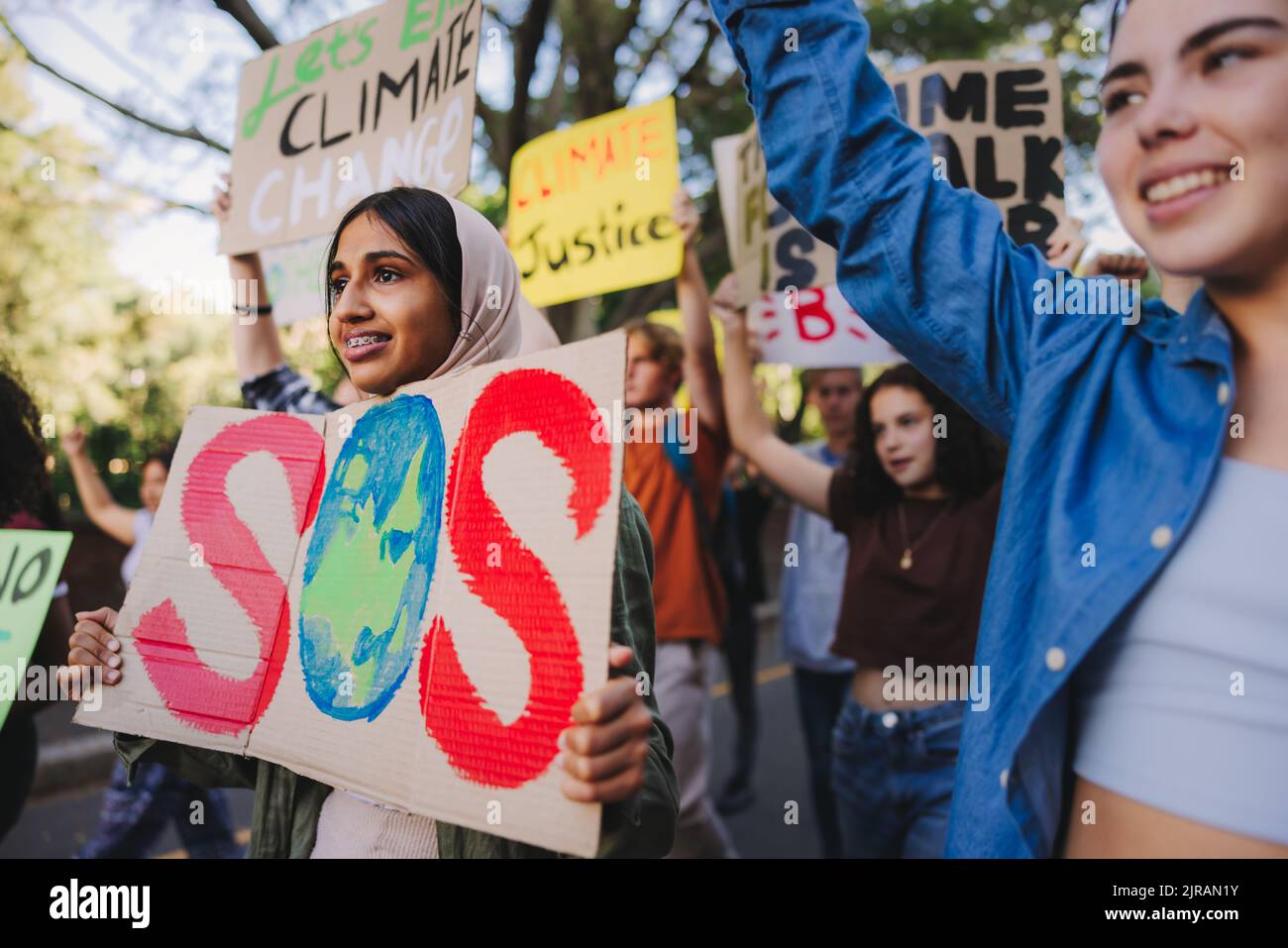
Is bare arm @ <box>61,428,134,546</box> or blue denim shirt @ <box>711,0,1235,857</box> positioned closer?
blue denim shirt @ <box>711,0,1235,857</box>

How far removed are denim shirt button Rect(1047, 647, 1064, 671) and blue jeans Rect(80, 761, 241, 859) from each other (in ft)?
8.69

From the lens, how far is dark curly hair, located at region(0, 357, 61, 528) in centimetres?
215

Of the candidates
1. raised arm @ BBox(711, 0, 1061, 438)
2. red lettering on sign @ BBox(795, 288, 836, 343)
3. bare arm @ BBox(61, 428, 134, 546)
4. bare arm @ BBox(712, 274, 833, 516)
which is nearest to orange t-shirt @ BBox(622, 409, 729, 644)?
bare arm @ BBox(712, 274, 833, 516)

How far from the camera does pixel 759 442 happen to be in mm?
2605

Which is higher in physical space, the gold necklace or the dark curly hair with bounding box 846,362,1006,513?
the dark curly hair with bounding box 846,362,1006,513

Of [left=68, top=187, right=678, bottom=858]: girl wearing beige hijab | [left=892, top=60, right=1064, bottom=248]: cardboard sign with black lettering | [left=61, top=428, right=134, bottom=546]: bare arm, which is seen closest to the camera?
[left=68, top=187, right=678, bottom=858]: girl wearing beige hijab

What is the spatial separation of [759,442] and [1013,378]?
1473 millimetres

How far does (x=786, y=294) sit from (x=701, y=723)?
156cm

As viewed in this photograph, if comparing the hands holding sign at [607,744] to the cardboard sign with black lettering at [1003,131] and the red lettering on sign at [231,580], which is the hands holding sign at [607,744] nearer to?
the red lettering on sign at [231,580]

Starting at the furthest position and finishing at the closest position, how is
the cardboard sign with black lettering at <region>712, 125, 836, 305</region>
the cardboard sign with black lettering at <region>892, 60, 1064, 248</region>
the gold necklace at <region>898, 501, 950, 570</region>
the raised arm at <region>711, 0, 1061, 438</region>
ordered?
1. the cardboard sign with black lettering at <region>712, 125, 836, 305</region>
2. the cardboard sign with black lettering at <region>892, 60, 1064, 248</region>
3. the gold necklace at <region>898, 501, 950, 570</region>
4. the raised arm at <region>711, 0, 1061, 438</region>

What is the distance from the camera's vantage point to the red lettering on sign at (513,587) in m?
1.03

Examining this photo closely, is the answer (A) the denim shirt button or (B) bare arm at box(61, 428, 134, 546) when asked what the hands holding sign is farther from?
(B) bare arm at box(61, 428, 134, 546)
